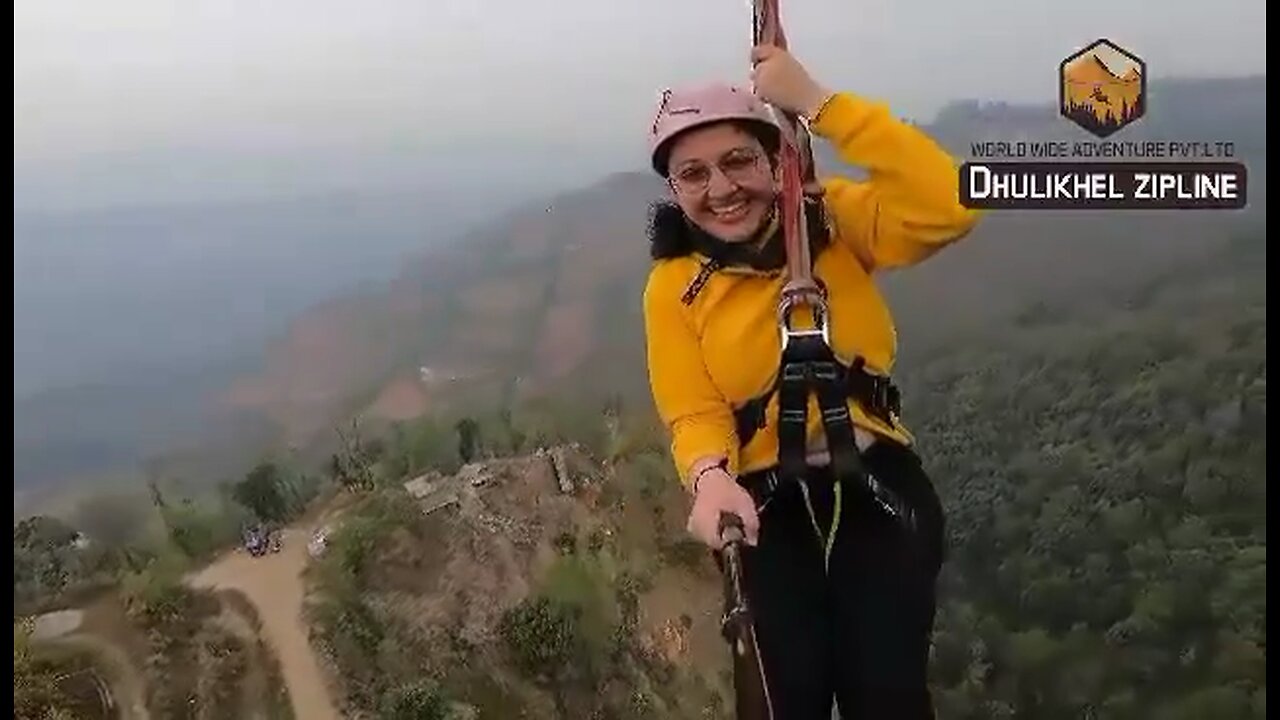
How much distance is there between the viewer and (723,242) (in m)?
1.63

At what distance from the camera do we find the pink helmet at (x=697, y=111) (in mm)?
1645

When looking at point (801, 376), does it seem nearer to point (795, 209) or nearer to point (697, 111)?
point (795, 209)

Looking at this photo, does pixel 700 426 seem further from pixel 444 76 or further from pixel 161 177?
pixel 161 177

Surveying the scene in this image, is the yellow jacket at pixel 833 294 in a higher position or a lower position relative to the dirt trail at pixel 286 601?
higher

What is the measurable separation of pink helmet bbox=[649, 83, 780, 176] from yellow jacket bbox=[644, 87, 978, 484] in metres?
0.09

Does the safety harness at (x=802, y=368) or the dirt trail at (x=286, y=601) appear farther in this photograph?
the dirt trail at (x=286, y=601)

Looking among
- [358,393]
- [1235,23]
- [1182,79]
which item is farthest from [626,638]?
[1235,23]

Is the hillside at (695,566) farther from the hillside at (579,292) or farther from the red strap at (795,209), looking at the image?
the red strap at (795,209)

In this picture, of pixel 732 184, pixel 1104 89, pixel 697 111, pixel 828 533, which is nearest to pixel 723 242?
pixel 732 184

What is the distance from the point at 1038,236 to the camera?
5.65 ft

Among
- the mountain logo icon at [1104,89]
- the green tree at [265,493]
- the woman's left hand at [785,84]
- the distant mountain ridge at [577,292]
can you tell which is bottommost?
the green tree at [265,493]

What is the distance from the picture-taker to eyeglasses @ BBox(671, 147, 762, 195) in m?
1.62

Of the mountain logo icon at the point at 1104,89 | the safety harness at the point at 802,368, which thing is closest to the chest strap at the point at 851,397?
the safety harness at the point at 802,368

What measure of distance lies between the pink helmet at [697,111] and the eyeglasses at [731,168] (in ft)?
0.14
